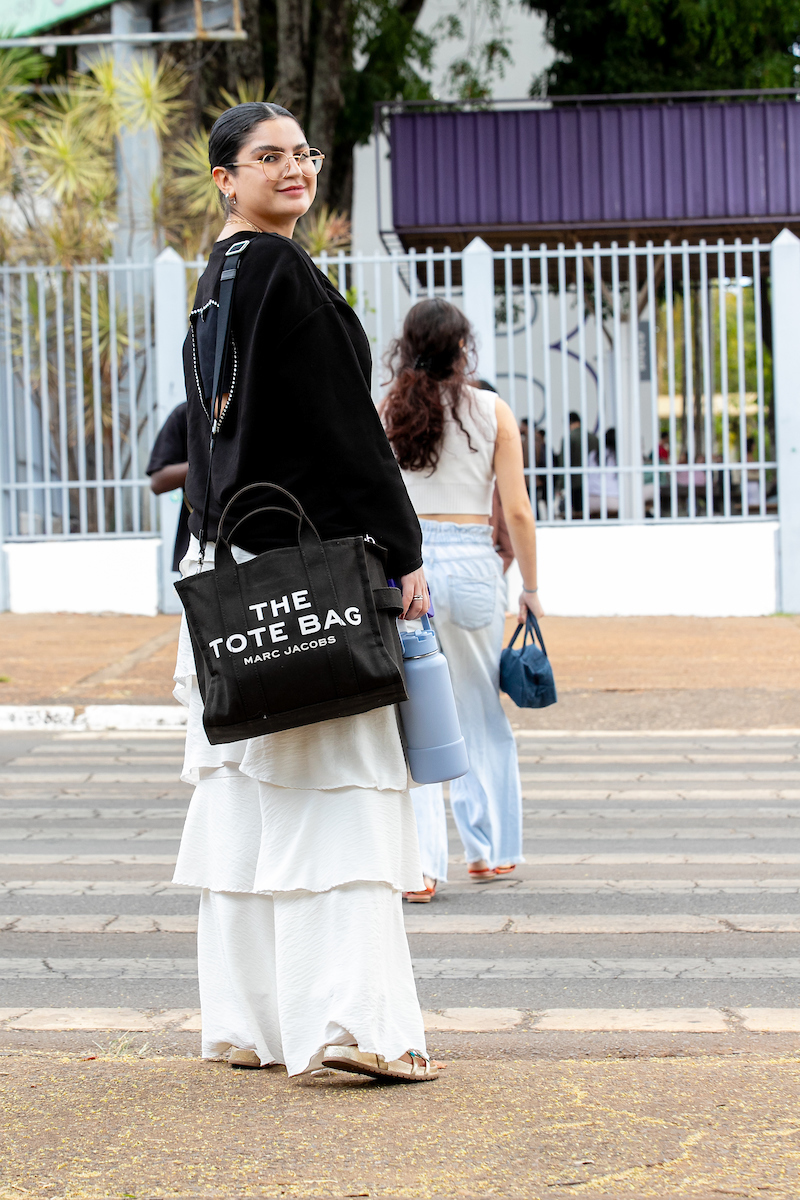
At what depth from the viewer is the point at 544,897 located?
4773mm

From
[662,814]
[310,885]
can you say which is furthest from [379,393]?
[310,885]

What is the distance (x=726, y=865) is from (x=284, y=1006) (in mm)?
2835

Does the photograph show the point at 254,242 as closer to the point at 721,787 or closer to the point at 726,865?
the point at 726,865

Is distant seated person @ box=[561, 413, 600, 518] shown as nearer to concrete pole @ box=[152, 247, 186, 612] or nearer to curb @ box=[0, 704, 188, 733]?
→ concrete pole @ box=[152, 247, 186, 612]

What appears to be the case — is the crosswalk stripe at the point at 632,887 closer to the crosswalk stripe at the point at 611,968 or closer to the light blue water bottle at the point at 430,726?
the crosswalk stripe at the point at 611,968

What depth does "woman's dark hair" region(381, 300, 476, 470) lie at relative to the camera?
4684 millimetres

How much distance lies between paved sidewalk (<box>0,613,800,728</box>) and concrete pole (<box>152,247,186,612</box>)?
819 mm

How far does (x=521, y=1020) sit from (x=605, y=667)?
6862mm

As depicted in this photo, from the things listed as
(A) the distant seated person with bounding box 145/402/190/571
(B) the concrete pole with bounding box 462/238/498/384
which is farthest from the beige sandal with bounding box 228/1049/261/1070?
(B) the concrete pole with bounding box 462/238/498/384

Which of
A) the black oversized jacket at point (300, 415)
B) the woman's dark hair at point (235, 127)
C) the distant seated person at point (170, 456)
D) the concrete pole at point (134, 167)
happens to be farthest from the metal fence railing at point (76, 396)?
the black oversized jacket at point (300, 415)

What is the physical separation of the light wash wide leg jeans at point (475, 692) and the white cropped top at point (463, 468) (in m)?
0.08

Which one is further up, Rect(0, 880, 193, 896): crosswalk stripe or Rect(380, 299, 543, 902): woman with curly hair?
Rect(380, 299, 543, 902): woman with curly hair

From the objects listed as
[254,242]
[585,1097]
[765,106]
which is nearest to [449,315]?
[254,242]

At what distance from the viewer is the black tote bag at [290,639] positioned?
2562 millimetres
